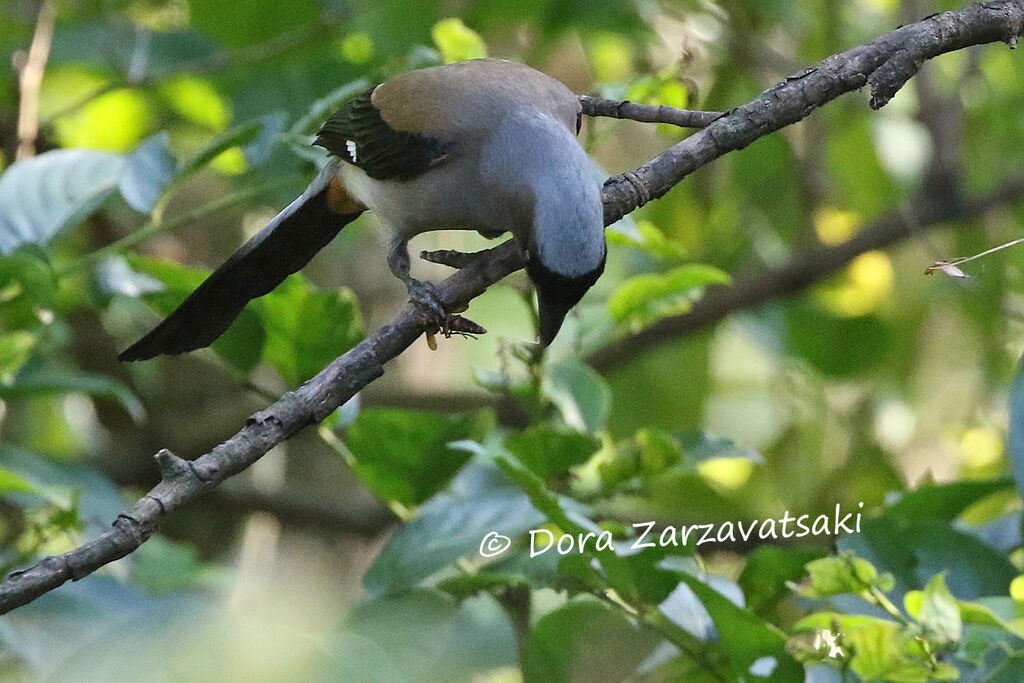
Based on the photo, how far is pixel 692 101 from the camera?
2.81m

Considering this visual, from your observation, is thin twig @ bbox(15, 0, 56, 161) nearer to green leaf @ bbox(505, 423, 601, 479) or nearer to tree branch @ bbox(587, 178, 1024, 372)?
green leaf @ bbox(505, 423, 601, 479)

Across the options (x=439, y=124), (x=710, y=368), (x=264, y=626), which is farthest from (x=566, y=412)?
(x=710, y=368)

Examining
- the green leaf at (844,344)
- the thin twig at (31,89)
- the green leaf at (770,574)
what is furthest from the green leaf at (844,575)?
the thin twig at (31,89)

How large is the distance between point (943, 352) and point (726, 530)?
5.74ft

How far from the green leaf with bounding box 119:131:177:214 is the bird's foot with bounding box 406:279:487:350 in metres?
0.85

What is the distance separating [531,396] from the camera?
255 centimetres

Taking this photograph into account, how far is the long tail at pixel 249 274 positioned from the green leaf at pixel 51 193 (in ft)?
1.24

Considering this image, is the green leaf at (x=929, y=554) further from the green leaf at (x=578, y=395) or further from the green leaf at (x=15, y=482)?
the green leaf at (x=15, y=482)

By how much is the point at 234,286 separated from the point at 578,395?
84 centimetres

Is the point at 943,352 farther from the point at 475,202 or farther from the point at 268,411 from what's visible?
the point at 268,411

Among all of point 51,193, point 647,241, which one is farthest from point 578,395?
point 51,193

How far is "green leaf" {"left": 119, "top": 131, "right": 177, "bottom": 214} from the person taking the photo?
259 cm

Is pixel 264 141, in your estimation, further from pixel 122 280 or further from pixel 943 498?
pixel 943 498

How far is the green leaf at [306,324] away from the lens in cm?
245
